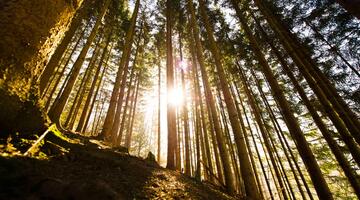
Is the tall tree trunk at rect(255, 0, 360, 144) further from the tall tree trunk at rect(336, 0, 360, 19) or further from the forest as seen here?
the tall tree trunk at rect(336, 0, 360, 19)

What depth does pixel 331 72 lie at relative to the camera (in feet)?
27.4

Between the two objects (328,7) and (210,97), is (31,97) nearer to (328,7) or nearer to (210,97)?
(210,97)

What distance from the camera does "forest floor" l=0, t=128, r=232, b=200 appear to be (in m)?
1.84

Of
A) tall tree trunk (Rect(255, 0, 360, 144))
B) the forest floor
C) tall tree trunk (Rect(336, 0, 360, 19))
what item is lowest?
the forest floor

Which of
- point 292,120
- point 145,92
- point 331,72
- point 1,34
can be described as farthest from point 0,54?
point 145,92

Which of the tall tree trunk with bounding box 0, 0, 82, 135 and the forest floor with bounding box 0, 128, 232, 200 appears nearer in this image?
the forest floor with bounding box 0, 128, 232, 200

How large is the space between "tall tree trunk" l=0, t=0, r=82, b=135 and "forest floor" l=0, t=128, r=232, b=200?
1.05ft

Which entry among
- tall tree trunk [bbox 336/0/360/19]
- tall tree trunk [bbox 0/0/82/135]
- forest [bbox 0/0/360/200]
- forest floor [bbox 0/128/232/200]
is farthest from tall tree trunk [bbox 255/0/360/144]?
tall tree trunk [bbox 0/0/82/135]

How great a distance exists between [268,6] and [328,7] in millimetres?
2429

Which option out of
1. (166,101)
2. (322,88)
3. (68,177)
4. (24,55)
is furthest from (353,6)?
(322,88)

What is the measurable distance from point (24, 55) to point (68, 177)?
1.81 metres

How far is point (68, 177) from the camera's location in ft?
8.16

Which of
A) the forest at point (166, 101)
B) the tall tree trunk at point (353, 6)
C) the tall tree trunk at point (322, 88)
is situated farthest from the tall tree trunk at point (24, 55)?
the tall tree trunk at point (322, 88)

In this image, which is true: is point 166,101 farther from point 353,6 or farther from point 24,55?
point 353,6
